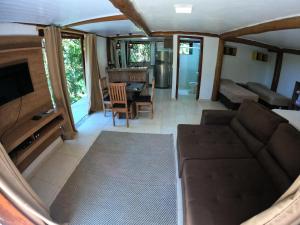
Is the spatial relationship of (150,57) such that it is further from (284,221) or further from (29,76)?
(284,221)

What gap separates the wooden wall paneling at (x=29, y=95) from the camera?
2.15 metres

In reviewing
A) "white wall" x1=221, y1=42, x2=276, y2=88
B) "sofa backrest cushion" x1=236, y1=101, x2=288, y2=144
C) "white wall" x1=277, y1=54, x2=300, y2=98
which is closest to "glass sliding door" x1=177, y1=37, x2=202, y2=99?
"white wall" x1=221, y1=42, x2=276, y2=88

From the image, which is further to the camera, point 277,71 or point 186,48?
point 186,48

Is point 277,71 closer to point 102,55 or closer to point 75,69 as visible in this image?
point 102,55

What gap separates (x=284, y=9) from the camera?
1882 millimetres

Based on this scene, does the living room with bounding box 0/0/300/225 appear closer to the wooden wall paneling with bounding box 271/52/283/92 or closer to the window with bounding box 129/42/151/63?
the wooden wall paneling with bounding box 271/52/283/92

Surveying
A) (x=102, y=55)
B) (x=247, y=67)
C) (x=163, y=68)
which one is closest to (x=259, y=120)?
(x=247, y=67)

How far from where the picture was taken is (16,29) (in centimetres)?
233

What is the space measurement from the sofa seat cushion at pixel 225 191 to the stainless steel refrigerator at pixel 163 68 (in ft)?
19.2

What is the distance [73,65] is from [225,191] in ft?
14.2

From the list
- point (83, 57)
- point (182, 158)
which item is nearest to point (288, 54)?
point (182, 158)

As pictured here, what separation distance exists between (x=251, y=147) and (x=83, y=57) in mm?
4232

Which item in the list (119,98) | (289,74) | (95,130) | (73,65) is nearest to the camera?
(95,130)

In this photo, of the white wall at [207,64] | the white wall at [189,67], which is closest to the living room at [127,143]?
the white wall at [207,64]
